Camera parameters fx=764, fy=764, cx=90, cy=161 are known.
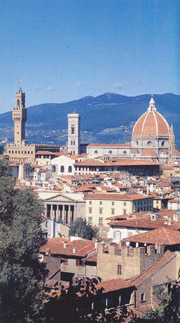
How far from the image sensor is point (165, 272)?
56.8ft

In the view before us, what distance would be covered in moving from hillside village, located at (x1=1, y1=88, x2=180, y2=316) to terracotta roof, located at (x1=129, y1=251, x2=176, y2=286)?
3cm

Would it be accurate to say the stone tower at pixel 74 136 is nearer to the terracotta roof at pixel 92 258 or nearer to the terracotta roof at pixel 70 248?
the terracotta roof at pixel 70 248

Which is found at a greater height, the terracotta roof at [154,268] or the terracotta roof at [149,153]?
the terracotta roof at [149,153]

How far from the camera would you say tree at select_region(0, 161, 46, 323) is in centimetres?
1341

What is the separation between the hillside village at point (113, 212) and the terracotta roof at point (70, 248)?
0.09 ft

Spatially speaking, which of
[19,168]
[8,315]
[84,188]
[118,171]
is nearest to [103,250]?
[8,315]

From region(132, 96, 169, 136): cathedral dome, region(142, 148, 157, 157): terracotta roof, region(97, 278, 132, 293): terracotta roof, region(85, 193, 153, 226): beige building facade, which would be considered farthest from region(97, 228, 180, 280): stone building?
region(132, 96, 169, 136): cathedral dome

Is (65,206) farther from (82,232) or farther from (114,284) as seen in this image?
(114,284)

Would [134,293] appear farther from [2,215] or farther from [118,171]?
[118,171]

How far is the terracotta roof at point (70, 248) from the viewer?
66.2ft

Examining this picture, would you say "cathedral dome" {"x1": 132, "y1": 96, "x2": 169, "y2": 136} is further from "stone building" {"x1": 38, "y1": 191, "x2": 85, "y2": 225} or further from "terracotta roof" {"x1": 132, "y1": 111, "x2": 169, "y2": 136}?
"stone building" {"x1": 38, "y1": 191, "x2": 85, "y2": 225}

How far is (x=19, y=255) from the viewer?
15695 mm

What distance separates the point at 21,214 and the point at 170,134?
75.1 meters

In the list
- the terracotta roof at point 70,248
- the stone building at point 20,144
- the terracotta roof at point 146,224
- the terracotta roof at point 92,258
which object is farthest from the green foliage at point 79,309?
the stone building at point 20,144
